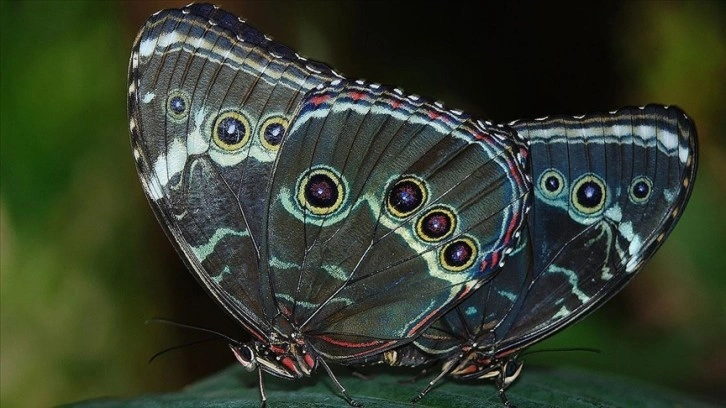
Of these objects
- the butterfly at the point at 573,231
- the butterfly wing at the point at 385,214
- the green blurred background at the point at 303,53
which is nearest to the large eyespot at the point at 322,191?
the butterfly wing at the point at 385,214

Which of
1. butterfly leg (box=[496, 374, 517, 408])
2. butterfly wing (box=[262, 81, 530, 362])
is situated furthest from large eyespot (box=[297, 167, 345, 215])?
butterfly leg (box=[496, 374, 517, 408])

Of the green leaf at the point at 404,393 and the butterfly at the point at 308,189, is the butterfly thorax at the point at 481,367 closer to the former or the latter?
the green leaf at the point at 404,393

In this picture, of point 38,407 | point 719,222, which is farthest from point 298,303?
point 719,222

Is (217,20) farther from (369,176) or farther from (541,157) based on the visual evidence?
(541,157)

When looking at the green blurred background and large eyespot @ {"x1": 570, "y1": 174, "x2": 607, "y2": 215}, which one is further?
the green blurred background

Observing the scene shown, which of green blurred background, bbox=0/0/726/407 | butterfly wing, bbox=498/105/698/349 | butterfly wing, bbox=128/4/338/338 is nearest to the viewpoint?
butterfly wing, bbox=128/4/338/338

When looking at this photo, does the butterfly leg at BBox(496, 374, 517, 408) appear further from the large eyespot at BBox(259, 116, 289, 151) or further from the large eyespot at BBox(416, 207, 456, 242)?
the large eyespot at BBox(259, 116, 289, 151)

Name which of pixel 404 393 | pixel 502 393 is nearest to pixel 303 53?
pixel 404 393
